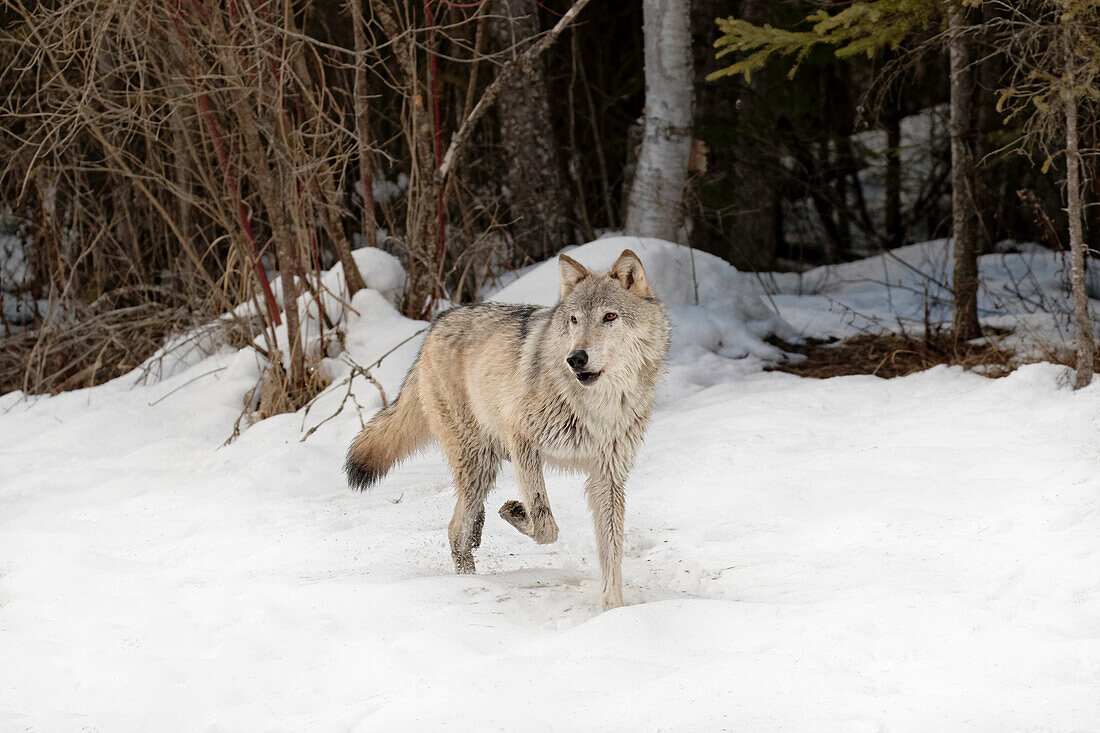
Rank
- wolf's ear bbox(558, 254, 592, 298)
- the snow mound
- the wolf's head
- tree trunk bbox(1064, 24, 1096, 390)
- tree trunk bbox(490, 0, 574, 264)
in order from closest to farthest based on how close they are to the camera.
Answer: the wolf's head
wolf's ear bbox(558, 254, 592, 298)
tree trunk bbox(1064, 24, 1096, 390)
the snow mound
tree trunk bbox(490, 0, 574, 264)

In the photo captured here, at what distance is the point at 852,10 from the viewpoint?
693 centimetres

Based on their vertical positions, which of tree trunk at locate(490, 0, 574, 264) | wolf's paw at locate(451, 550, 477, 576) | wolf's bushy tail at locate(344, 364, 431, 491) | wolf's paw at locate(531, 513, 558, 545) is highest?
tree trunk at locate(490, 0, 574, 264)

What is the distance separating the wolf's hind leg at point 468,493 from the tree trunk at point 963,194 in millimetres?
4945

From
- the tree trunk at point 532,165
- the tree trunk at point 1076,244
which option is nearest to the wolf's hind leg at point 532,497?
the tree trunk at point 1076,244

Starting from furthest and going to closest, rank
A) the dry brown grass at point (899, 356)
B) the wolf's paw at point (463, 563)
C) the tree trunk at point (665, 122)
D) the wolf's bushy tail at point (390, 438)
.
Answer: the tree trunk at point (665, 122)
the dry brown grass at point (899, 356)
the wolf's bushy tail at point (390, 438)
the wolf's paw at point (463, 563)

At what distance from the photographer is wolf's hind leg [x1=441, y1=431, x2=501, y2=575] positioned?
16.7 feet

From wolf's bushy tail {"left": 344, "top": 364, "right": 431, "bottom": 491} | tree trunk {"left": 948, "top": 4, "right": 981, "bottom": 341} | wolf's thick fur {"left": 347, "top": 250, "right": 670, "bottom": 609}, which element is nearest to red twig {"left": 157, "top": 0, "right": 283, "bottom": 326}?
wolf's bushy tail {"left": 344, "top": 364, "right": 431, "bottom": 491}

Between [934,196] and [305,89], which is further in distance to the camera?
[934,196]

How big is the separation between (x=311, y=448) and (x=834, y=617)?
4.38 m

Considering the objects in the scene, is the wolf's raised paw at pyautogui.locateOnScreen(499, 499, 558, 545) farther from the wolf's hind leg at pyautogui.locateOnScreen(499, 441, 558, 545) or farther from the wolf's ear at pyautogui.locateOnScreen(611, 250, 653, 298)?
the wolf's ear at pyautogui.locateOnScreen(611, 250, 653, 298)

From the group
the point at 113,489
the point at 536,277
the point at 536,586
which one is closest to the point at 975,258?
the point at 536,277

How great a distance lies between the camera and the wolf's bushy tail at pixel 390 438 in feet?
18.0

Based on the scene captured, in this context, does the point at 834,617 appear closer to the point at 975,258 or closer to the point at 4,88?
the point at 975,258

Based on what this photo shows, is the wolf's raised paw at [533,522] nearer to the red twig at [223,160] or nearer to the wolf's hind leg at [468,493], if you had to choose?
the wolf's hind leg at [468,493]
